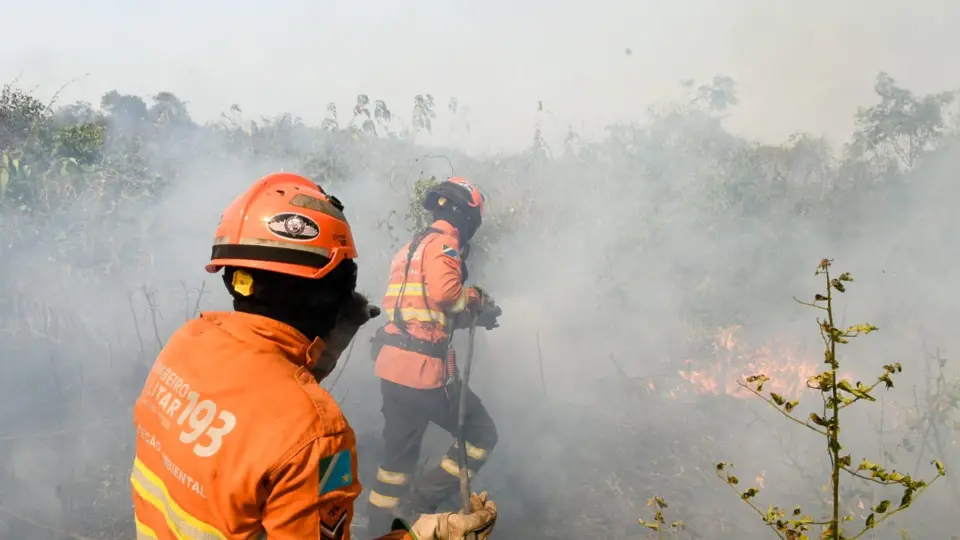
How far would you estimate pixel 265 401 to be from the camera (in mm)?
1279

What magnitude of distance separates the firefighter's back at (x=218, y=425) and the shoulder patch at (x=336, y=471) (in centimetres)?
6

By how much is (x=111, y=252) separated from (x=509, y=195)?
15.5 feet

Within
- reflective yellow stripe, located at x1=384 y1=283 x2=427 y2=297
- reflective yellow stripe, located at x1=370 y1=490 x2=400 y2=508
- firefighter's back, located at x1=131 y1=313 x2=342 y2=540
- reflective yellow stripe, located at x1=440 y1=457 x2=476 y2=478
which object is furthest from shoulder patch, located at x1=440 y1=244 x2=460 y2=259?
firefighter's back, located at x1=131 y1=313 x2=342 y2=540

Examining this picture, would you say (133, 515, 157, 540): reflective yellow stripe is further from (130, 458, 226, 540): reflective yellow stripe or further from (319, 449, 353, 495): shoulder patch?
(319, 449, 353, 495): shoulder patch

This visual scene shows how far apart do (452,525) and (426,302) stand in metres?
2.92

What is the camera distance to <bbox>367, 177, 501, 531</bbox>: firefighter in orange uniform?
14.5 feet

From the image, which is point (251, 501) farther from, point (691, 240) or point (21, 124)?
point (21, 124)

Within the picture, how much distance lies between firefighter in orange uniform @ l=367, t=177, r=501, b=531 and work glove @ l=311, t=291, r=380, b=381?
9.16 ft

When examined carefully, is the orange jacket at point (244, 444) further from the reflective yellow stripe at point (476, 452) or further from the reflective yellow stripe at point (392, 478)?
the reflective yellow stripe at point (476, 452)

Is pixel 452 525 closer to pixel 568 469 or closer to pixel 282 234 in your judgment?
pixel 282 234

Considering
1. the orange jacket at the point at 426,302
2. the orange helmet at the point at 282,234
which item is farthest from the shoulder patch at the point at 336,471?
the orange jacket at the point at 426,302

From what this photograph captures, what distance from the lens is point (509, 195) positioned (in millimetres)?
8953

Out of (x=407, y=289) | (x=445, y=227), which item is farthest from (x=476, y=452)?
(x=445, y=227)

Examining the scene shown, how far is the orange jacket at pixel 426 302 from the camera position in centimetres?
442
